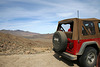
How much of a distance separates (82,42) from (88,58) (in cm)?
76

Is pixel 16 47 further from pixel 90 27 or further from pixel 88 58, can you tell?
pixel 90 27

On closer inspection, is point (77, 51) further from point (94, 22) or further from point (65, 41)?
point (94, 22)

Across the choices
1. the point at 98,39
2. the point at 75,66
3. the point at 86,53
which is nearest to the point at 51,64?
the point at 75,66

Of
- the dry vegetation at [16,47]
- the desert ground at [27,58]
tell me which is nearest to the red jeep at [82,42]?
the desert ground at [27,58]

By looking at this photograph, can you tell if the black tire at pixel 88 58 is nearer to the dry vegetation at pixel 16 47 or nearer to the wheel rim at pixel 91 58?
the wheel rim at pixel 91 58

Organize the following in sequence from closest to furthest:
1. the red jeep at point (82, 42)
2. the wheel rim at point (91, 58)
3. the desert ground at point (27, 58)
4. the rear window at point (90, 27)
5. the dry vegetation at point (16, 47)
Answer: the red jeep at point (82, 42)
the wheel rim at point (91, 58)
the rear window at point (90, 27)
the desert ground at point (27, 58)
the dry vegetation at point (16, 47)

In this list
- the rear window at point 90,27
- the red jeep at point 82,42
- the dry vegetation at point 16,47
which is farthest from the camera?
the dry vegetation at point 16,47

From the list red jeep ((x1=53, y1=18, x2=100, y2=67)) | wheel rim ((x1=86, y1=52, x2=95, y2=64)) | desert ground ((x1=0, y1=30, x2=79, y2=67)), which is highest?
red jeep ((x1=53, y1=18, x2=100, y2=67))

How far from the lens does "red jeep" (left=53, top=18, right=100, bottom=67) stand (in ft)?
11.0

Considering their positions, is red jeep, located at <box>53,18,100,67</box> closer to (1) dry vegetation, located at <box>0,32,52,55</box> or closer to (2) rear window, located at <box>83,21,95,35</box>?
(2) rear window, located at <box>83,21,95,35</box>

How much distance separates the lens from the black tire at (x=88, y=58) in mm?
3410

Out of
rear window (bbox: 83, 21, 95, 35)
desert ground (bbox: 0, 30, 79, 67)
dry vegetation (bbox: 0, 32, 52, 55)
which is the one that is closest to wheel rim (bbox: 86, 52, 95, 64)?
desert ground (bbox: 0, 30, 79, 67)

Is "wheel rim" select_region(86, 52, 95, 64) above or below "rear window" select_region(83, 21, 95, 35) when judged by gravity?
below

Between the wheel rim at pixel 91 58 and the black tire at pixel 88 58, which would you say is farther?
the wheel rim at pixel 91 58
